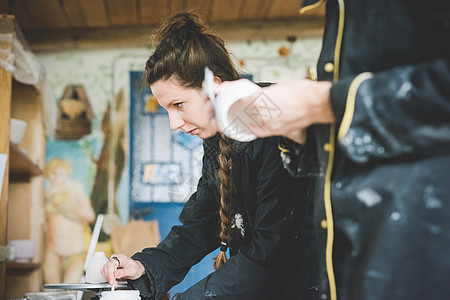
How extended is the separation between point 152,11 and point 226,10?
1.74 feet

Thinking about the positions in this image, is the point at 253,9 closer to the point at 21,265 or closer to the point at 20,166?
the point at 20,166

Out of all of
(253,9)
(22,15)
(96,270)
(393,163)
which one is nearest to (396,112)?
(393,163)

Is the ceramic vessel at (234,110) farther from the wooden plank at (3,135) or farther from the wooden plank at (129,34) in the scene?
the wooden plank at (129,34)

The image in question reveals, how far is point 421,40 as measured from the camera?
75 centimetres

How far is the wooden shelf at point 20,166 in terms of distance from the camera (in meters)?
2.99

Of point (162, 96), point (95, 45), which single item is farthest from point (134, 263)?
point (95, 45)

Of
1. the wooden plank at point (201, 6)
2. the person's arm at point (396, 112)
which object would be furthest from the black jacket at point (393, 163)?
the wooden plank at point (201, 6)

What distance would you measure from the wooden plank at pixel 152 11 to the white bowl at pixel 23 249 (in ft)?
5.58

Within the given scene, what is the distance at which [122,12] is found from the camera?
11.9ft

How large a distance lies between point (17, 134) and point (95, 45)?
110 centimetres

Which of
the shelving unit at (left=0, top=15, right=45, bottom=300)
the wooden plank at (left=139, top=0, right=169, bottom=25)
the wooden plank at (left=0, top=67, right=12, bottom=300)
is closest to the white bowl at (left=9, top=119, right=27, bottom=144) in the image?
the shelving unit at (left=0, top=15, right=45, bottom=300)

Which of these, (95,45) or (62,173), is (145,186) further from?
(95,45)

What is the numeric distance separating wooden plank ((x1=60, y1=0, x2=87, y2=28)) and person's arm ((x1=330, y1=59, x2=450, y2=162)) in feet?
10.2

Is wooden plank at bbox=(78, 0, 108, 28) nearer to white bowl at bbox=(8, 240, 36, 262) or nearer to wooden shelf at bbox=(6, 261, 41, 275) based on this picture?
white bowl at bbox=(8, 240, 36, 262)
